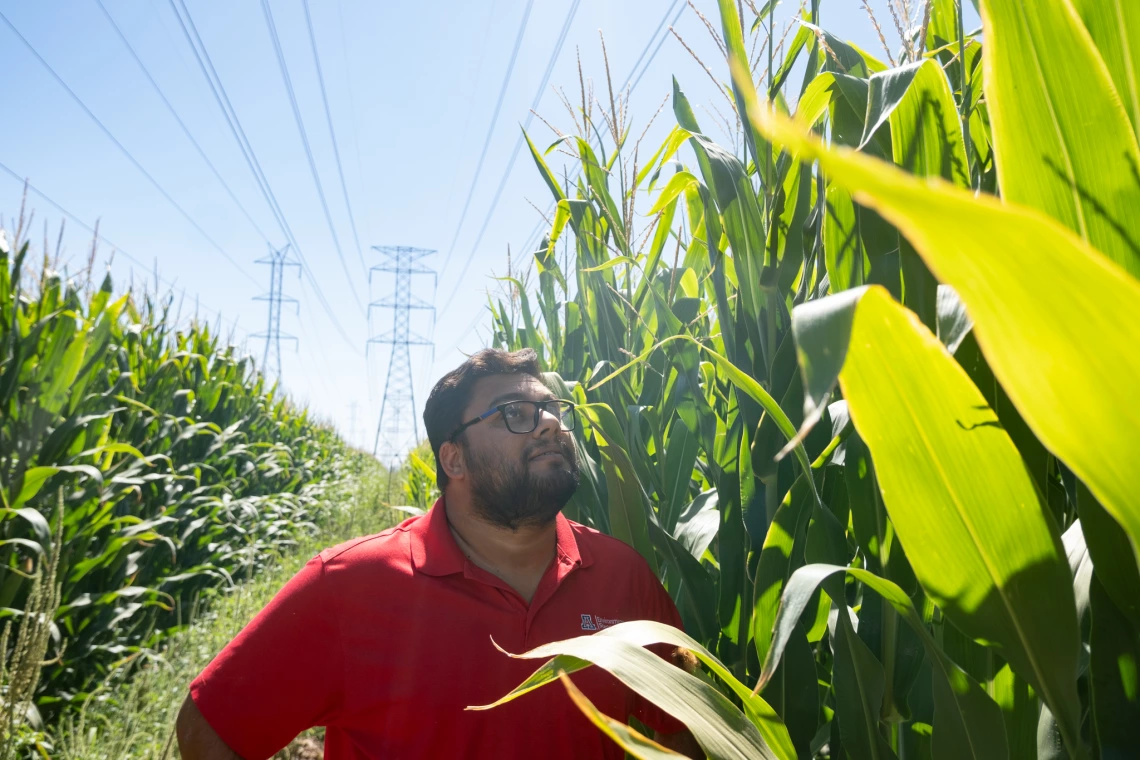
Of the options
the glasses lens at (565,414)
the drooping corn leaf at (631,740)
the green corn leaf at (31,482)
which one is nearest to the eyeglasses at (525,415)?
the glasses lens at (565,414)

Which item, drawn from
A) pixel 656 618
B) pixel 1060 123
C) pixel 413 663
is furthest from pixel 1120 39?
pixel 413 663

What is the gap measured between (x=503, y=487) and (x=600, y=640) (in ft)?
3.16

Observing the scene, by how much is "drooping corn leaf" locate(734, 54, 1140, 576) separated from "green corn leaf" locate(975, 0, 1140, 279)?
0.59 ft

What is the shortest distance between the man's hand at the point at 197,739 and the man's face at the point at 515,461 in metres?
0.62

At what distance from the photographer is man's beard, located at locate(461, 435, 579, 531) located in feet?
5.13

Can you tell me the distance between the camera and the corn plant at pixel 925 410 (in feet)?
0.90

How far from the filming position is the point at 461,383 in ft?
5.95

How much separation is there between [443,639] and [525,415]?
515mm

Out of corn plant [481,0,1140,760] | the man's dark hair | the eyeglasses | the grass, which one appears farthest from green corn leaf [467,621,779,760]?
the grass

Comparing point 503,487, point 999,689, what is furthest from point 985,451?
point 503,487

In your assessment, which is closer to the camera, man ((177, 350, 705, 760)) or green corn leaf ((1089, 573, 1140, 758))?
green corn leaf ((1089, 573, 1140, 758))

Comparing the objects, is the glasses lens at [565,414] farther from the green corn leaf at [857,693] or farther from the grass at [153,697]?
the grass at [153,697]

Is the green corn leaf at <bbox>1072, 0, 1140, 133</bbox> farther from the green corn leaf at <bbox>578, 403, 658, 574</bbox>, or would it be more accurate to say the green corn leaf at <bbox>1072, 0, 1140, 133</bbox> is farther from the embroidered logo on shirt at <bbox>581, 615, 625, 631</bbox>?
the embroidered logo on shirt at <bbox>581, 615, 625, 631</bbox>

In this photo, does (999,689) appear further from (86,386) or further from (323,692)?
(86,386)
